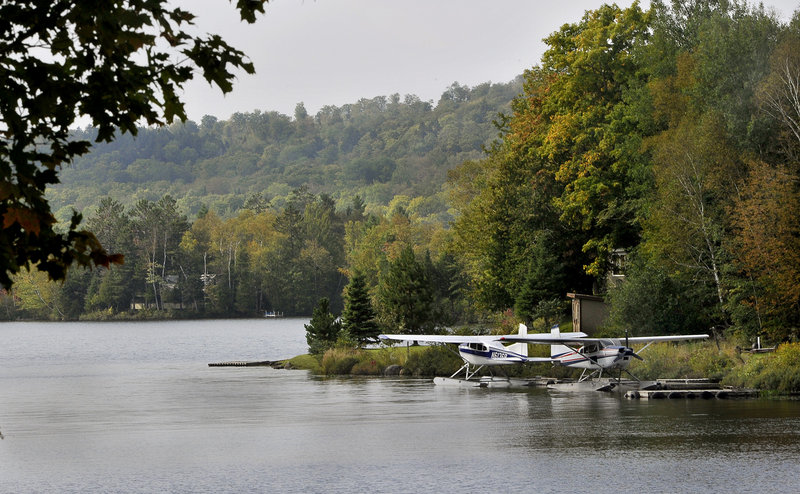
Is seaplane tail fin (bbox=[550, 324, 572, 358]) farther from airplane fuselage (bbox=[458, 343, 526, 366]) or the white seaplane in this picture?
airplane fuselage (bbox=[458, 343, 526, 366])

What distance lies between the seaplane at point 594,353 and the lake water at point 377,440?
5.59 ft

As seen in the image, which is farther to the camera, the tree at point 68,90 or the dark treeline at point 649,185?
the dark treeline at point 649,185

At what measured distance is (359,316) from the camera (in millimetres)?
51625

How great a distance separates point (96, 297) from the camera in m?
147

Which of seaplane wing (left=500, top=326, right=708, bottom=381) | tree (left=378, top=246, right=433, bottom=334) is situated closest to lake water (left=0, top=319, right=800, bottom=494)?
seaplane wing (left=500, top=326, right=708, bottom=381)

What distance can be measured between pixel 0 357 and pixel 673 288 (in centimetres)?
5459

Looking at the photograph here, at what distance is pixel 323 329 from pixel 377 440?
2893 centimetres

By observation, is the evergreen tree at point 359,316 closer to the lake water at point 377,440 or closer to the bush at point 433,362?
the bush at point 433,362

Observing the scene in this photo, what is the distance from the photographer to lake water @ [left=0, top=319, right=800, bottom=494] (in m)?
19.8

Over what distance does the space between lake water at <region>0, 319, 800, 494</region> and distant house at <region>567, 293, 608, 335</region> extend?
924cm

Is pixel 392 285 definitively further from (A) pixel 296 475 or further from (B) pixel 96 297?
(B) pixel 96 297

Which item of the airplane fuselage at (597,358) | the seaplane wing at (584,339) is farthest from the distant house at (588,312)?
the seaplane wing at (584,339)

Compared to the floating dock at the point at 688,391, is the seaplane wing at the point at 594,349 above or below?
above

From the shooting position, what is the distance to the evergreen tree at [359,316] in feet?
169
